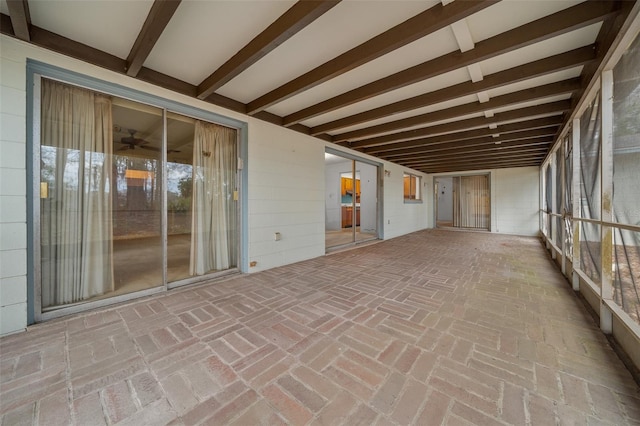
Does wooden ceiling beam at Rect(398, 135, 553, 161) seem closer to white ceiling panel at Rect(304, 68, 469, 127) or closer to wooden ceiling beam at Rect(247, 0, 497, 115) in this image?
white ceiling panel at Rect(304, 68, 469, 127)

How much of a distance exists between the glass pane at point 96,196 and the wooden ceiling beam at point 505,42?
2.58m

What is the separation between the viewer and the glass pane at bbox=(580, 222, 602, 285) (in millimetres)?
2205

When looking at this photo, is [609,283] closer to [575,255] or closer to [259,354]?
[575,255]

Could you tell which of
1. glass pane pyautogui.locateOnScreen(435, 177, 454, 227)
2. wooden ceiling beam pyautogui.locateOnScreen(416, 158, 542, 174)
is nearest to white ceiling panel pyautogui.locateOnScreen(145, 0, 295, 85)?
wooden ceiling beam pyautogui.locateOnScreen(416, 158, 542, 174)

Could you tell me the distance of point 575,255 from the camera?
9.40 feet

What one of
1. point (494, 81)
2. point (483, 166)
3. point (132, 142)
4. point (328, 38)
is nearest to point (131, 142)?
point (132, 142)

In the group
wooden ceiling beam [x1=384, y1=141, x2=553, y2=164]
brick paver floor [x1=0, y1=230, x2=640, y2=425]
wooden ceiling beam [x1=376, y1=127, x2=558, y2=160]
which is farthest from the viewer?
wooden ceiling beam [x1=384, y1=141, x2=553, y2=164]

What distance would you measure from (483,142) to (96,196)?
20.8 ft

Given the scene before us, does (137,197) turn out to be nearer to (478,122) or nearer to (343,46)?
→ (343,46)

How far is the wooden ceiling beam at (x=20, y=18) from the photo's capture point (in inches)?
60.1

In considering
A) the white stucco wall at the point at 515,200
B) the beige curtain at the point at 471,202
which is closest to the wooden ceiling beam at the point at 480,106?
the white stucco wall at the point at 515,200

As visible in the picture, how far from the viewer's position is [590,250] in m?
2.42

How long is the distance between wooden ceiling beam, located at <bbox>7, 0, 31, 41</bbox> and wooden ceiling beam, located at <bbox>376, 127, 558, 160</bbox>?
18.9ft

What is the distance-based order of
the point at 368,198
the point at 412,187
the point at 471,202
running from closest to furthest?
the point at 368,198 → the point at 412,187 → the point at 471,202
